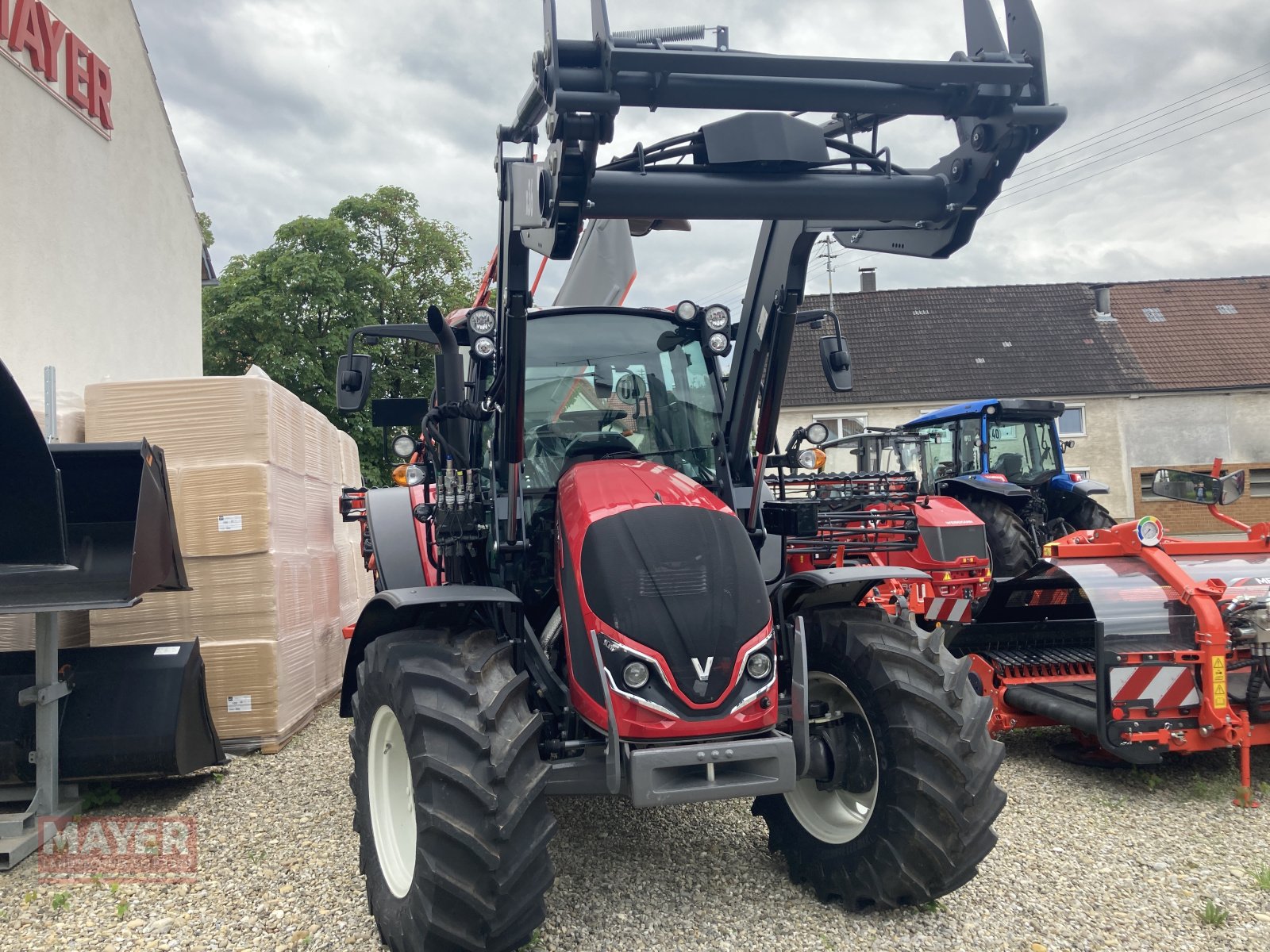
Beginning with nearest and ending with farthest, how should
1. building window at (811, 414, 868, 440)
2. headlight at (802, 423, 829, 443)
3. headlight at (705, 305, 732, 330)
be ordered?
1. headlight at (705, 305, 732, 330)
2. headlight at (802, 423, 829, 443)
3. building window at (811, 414, 868, 440)

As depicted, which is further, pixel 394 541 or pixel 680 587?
pixel 394 541

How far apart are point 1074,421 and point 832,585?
25.0 meters

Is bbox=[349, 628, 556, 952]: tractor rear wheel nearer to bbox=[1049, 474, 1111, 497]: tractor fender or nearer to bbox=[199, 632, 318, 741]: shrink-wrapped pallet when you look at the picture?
bbox=[199, 632, 318, 741]: shrink-wrapped pallet

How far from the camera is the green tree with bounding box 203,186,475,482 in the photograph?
18266 mm

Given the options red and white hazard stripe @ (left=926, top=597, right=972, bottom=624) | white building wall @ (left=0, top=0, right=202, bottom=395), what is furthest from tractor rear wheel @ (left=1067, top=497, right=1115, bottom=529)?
white building wall @ (left=0, top=0, right=202, bottom=395)

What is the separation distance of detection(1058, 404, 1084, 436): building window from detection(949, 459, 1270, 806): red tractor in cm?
2158

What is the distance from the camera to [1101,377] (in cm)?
2581

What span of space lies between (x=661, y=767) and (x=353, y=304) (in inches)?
692

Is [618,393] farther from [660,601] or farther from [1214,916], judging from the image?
[1214,916]

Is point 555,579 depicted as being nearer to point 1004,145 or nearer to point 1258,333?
point 1004,145

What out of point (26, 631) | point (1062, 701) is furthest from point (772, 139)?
point (26, 631)

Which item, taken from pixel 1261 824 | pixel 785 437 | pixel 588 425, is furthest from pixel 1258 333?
pixel 588 425

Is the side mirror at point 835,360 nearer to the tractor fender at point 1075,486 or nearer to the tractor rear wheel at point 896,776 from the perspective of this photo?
the tractor rear wheel at point 896,776

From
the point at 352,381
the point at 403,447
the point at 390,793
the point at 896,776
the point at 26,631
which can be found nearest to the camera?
the point at 896,776
